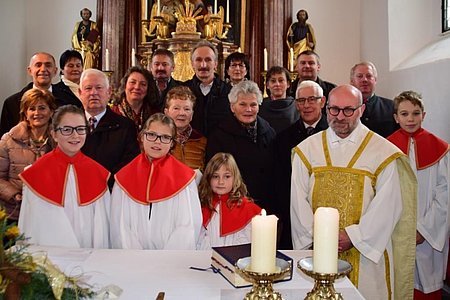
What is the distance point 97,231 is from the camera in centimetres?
287

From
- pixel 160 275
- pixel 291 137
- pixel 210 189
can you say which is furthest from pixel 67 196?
pixel 291 137

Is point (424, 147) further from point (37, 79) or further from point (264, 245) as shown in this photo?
point (37, 79)

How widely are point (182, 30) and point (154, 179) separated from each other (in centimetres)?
554

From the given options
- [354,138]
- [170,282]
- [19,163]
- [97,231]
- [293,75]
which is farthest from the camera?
[293,75]

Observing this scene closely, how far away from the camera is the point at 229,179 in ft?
10.3

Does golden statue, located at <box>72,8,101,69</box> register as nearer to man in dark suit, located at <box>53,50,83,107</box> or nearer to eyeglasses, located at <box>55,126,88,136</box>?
man in dark suit, located at <box>53,50,83,107</box>

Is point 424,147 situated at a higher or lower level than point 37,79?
lower

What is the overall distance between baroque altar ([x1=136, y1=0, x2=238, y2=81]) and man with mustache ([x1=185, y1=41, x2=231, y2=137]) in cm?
345

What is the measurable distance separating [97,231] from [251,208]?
86 centimetres

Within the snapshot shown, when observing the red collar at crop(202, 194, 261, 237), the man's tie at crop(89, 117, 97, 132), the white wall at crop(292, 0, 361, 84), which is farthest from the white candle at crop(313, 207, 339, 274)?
the white wall at crop(292, 0, 361, 84)

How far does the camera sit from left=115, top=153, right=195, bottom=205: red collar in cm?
288

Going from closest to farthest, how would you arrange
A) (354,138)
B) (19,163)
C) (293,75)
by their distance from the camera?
(354,138) < (19,163) < (293,75)

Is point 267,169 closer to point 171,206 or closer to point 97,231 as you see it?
point 171,206

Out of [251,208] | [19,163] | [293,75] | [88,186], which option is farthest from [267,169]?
[293,75]
